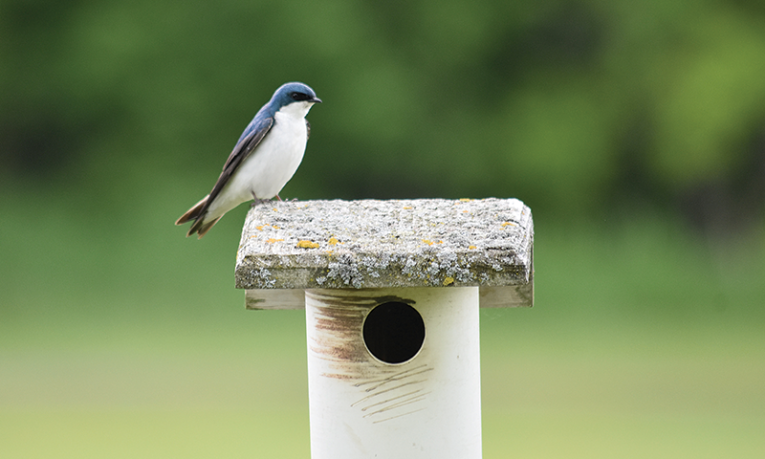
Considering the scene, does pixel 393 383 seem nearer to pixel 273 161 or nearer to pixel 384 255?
pixel 384 255

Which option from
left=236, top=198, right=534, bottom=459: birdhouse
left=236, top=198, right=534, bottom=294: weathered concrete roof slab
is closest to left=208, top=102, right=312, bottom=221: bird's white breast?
left=236, top=198, right=534, bottom=459: birdhouse

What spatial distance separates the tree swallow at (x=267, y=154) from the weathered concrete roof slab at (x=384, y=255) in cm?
77

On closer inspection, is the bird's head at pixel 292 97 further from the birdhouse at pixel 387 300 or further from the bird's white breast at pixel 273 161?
the birdhouse at pixel 387 300

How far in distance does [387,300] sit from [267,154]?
940 millimetres

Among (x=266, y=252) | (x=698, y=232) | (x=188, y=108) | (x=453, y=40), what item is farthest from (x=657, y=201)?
(x=266, y=252)

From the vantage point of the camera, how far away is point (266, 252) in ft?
5.38

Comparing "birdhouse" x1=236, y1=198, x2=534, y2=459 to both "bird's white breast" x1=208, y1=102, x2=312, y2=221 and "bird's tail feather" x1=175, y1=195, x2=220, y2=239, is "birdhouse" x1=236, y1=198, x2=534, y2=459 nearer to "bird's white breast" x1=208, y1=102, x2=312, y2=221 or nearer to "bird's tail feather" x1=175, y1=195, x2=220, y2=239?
"bird's white breast" x1=208, y1=102, x2=312, y2=221

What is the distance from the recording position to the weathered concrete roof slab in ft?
5.26

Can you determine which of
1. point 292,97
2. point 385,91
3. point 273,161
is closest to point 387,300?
point 273,161

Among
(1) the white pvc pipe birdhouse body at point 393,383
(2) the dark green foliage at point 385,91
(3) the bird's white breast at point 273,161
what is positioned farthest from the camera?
(2) the dark green foliage at point 385,91

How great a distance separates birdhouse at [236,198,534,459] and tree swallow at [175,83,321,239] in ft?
1.89

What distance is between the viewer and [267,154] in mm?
2578

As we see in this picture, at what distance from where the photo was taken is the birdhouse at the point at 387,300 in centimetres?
162

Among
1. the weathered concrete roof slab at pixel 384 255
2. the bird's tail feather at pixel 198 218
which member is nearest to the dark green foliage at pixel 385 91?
the bird's tail feather at pixel 198 218
